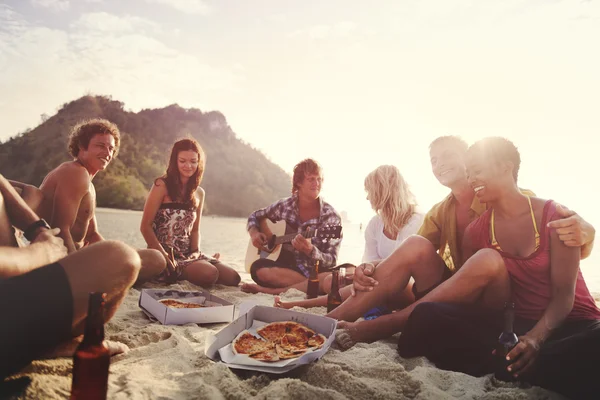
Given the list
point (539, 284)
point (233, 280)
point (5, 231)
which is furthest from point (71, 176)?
point (539, 284)

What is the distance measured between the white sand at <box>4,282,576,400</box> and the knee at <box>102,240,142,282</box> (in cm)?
54

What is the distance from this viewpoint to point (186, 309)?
331 cm

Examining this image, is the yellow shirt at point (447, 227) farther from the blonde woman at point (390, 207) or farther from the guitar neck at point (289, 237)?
the guitar neck at point (289, 237)

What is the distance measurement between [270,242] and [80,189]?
286cm

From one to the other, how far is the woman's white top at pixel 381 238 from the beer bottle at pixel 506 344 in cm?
256

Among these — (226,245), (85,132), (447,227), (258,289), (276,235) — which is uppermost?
(85,132)

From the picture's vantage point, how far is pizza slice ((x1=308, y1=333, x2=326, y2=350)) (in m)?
2.46

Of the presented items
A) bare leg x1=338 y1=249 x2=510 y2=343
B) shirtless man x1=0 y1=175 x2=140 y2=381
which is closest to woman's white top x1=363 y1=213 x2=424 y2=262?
bare leg x1=338 y1=249 x2=510 y2=343

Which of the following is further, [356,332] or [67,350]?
[356,332]

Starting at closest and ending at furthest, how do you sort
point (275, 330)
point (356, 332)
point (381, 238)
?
point (275, 330), point (356, 332), point (381, 238)

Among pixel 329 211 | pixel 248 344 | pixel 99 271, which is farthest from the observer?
pixel 329 211

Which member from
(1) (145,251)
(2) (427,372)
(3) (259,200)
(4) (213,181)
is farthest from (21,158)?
(2) (427,372)

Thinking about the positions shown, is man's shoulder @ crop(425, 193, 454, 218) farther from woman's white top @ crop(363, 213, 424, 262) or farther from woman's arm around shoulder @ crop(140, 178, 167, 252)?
woman's arm around shoulder @ crop(140, 178, 167, 252)

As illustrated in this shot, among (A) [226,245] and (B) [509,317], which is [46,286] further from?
(A) [226,245]
